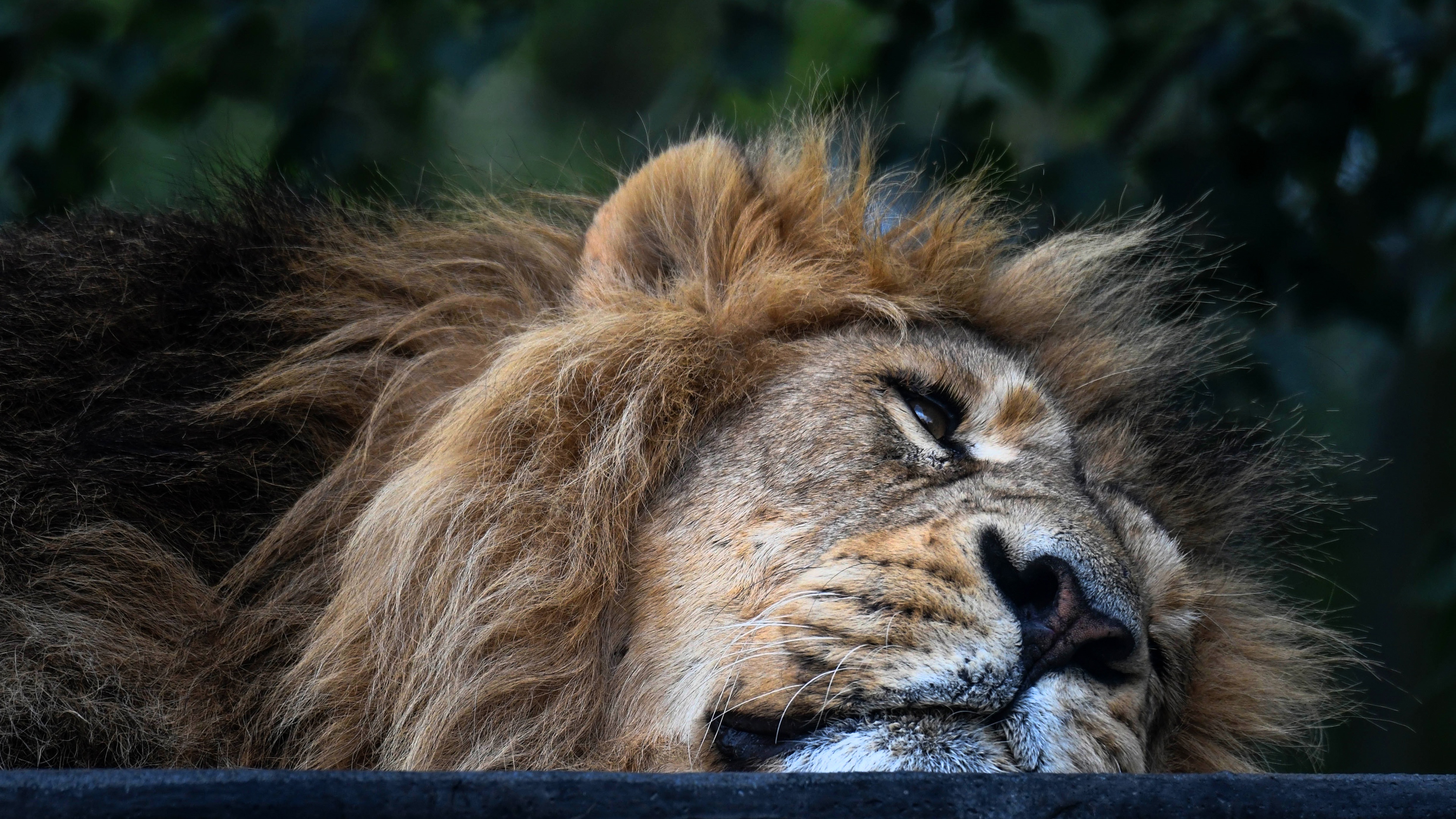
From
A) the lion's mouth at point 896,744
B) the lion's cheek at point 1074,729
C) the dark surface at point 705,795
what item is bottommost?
the lion's cheek at point 1074,729

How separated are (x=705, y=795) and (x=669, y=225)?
3.89ft

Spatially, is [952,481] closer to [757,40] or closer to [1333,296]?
[757,40]

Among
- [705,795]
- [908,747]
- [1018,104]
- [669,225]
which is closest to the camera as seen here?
[705,795]

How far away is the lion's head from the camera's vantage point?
4.71 ft

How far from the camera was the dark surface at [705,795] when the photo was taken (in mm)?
864

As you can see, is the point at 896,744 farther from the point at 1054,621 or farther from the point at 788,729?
the point at 1054,621

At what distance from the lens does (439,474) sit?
5.50ft

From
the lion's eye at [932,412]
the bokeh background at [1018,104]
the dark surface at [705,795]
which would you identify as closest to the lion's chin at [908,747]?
the dark surface at [705,795]

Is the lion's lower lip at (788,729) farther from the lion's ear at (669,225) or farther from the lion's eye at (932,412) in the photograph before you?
the lion's ear at (669,225)

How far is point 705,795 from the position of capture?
91cm

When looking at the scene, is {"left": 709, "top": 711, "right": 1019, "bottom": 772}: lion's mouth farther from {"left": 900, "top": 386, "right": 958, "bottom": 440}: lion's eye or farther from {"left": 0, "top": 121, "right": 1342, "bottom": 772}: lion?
{"left": 900, "top": 386, "right": 958, "bottom": 440}: lion's eye

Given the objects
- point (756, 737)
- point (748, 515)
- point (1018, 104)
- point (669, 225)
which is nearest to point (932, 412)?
point (748, 515)

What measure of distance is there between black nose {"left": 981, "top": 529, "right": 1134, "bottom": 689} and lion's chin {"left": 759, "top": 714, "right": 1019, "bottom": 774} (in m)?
0.09

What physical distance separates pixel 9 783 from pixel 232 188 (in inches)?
→ 54.3
